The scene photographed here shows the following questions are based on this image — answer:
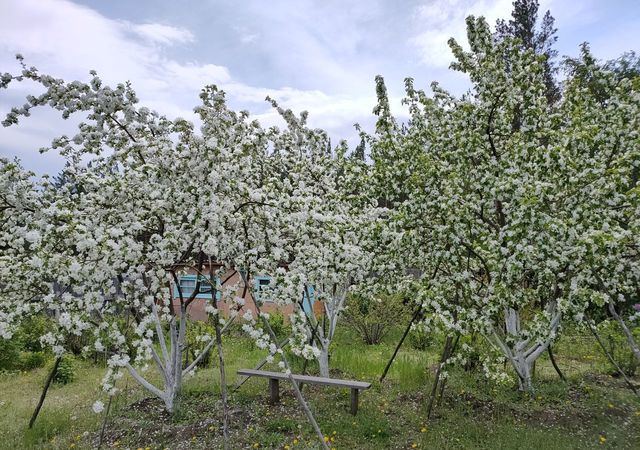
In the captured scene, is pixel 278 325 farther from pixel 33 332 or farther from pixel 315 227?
pixel 315 227

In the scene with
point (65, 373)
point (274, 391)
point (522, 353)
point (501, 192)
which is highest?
point (501, 192)

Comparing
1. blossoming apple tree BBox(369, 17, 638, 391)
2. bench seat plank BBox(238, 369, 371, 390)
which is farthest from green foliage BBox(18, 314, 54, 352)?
blossoming apple tree BBox(369, 17, 638, 391)

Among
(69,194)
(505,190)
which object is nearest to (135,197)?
(69,194)

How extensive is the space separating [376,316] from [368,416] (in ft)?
21.0

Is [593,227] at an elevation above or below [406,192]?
below

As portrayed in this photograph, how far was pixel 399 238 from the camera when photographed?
6309mm

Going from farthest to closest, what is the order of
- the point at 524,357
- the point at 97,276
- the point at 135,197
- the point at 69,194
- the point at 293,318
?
1. the point at 524,357
2. the point at 69,194
3. the point at 135,197
4. the point at 293,318
5. the point at 97,276

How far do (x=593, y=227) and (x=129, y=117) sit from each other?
665 cm

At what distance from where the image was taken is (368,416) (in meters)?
6.71

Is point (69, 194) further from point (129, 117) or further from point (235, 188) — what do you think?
point (235, 188)

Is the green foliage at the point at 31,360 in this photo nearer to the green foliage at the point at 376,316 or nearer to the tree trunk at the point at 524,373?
the green foliage at the point at 376,316

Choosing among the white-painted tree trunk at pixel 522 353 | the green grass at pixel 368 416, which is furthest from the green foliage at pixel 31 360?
the white-painted tree trunk at pixel 522 353

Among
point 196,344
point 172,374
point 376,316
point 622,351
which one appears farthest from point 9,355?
point 622,351

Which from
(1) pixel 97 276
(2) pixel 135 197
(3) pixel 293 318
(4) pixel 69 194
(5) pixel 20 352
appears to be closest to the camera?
(1) pixel 97 276
